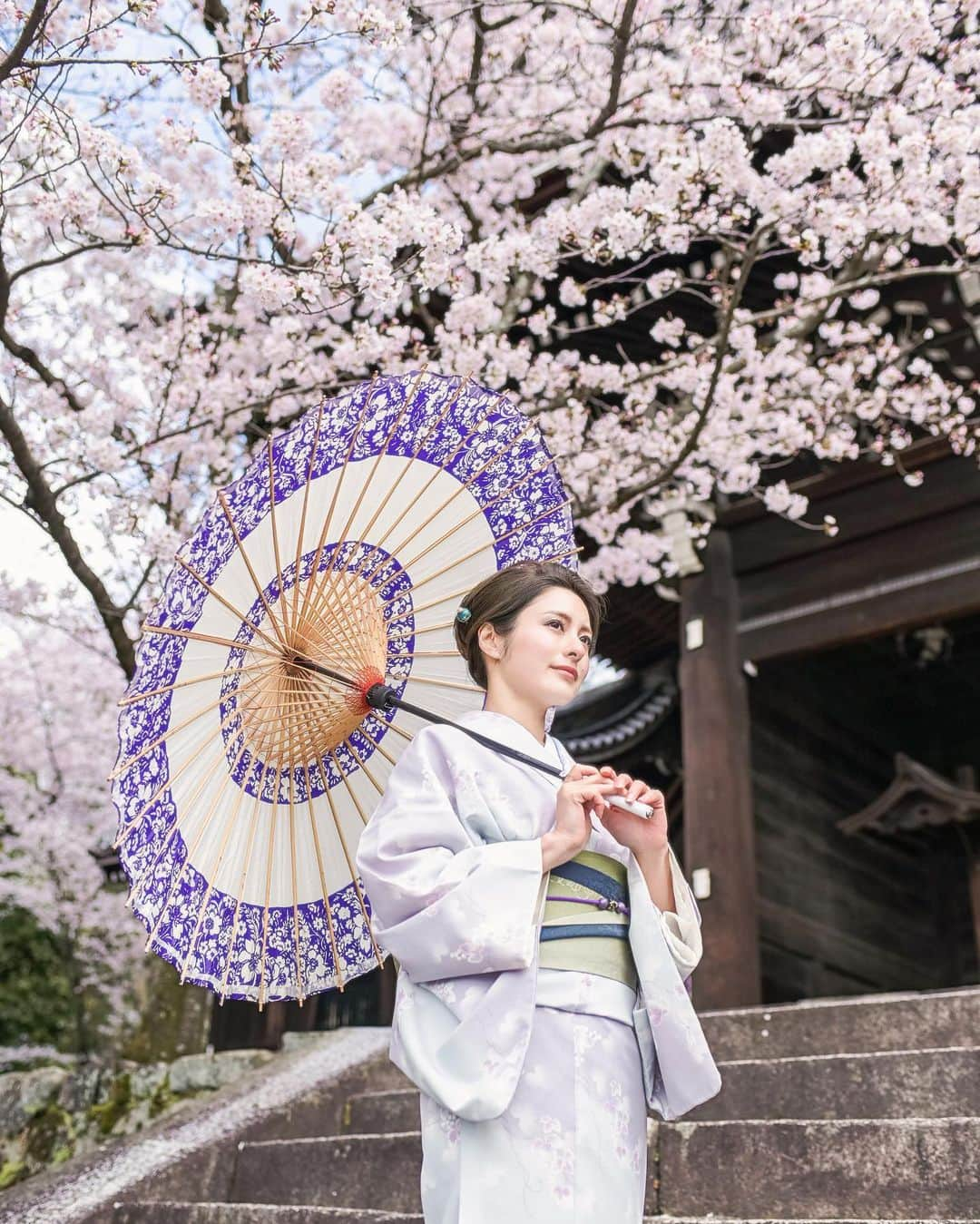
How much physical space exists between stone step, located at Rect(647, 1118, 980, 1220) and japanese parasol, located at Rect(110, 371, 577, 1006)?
1.54 metres

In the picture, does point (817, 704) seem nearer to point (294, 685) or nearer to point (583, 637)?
point (583, 637)

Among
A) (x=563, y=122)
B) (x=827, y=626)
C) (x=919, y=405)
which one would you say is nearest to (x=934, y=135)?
(x=919, y=405)

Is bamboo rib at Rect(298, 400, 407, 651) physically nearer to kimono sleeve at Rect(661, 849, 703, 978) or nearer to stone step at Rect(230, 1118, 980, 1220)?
kimono sleeve at Rect(661, 849, 703, 978)

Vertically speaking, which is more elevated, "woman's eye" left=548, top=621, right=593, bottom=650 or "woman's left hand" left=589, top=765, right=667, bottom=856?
"woman's eye" left=548, top=621, right=593, bottom=650

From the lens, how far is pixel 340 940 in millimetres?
3209

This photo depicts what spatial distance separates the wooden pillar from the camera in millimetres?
7543

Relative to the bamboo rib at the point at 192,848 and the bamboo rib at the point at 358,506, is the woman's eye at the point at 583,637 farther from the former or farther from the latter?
the bamboo rib at the point at 192,848

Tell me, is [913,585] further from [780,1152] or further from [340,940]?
[340,940]

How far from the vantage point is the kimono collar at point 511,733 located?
286cm

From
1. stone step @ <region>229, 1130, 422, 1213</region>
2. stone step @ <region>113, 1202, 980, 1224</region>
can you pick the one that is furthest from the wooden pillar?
stone step @ <region>113, 1202, 980, 1224</region>

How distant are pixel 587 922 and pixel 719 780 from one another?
5.53 meters

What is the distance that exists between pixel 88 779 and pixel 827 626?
351 inches

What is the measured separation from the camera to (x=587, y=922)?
105 inches

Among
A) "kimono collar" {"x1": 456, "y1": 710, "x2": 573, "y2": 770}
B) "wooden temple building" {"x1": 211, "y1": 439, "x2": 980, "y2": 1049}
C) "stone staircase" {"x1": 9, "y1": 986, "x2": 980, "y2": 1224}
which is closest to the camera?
"kimono collar" {"x1": 456, "y1": 710, "x2": 573, "y2": 770}
